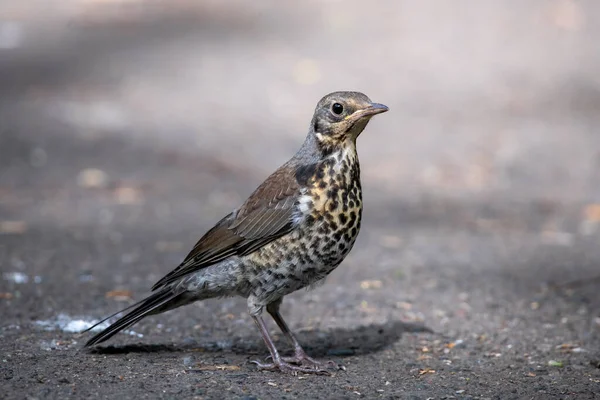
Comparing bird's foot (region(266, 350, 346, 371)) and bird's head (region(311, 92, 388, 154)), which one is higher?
bird's head (region(311, 92, 388, 154))

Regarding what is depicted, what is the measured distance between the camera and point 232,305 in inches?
286

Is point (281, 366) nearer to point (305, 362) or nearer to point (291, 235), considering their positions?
point (305, 362)

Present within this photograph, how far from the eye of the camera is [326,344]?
253 inches

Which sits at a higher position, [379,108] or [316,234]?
[379,108]

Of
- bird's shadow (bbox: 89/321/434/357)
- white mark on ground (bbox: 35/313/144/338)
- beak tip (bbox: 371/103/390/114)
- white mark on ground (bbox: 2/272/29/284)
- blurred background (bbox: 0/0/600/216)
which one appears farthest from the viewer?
blurred background (bbox: 0/0/600/216)

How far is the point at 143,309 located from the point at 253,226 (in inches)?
33.3

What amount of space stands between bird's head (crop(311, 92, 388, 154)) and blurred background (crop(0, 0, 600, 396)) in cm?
184

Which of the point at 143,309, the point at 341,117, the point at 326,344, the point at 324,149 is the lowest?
the point at 326,344

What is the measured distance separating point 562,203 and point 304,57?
7.05 m

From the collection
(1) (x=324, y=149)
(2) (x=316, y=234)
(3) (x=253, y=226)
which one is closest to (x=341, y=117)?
(1) (x=324, y=149)

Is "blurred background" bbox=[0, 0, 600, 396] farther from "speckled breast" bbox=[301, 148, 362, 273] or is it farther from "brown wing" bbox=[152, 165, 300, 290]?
Result: "speckled breast" bbox=[301, 148, 362, 273]

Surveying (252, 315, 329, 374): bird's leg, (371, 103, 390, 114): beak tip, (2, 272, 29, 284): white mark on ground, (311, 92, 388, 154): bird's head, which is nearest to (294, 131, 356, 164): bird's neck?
(311, 92, 388, 154): bird's head

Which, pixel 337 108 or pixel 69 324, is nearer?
pixel 337 108

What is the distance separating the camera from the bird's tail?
223 inches
